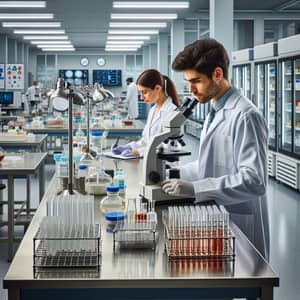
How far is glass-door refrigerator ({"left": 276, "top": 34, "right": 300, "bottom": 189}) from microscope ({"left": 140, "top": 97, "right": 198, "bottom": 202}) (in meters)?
4.98

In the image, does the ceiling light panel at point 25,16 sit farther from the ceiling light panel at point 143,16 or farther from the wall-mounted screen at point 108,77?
the wall-mounted screen at point 108,77

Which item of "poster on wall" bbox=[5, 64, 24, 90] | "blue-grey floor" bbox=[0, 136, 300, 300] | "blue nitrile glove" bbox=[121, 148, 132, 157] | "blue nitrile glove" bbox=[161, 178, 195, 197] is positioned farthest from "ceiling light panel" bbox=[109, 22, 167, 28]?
"blue nitrile glove" bbox=[161, 178, 195, 197]

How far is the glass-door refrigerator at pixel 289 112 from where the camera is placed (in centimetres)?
768

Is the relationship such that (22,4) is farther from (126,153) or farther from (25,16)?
(126,153)

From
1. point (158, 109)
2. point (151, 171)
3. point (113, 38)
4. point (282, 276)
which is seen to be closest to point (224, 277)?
point (151, 171)

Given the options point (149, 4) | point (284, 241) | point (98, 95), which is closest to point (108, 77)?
point (149, 4)

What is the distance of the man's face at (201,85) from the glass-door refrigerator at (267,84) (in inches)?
242

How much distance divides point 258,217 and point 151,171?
0.55m

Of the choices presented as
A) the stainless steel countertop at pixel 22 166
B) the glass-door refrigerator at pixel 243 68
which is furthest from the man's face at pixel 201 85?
the glass-door refrigerator at pixel 243 68

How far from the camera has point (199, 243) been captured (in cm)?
201

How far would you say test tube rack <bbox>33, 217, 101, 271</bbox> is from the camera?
1.93 m

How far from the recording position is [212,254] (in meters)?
2.00

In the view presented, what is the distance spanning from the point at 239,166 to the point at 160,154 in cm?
49

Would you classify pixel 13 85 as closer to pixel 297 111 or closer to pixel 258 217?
pixel 297 111
